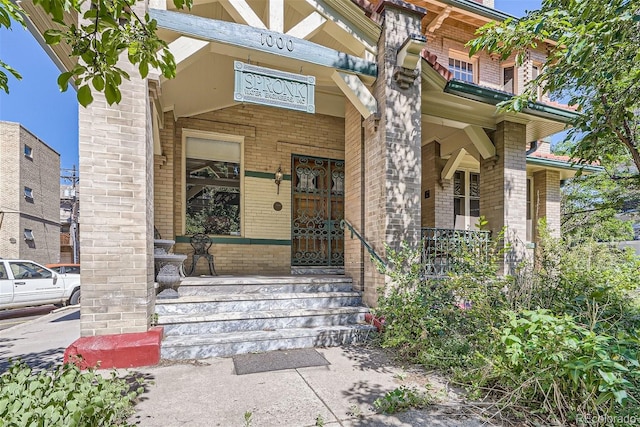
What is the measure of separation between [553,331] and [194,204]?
243 inches

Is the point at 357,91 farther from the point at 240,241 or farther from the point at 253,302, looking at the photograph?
the point at 240,241

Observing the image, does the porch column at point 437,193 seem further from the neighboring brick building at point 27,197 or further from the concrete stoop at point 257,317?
the neighboring brick building at point 27,197

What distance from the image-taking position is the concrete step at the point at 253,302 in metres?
4.23

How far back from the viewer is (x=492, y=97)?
19.6ft

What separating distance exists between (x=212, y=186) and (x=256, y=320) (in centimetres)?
348

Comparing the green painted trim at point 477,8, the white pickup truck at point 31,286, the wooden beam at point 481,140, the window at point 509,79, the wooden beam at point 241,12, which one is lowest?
the white pickup truck at point 31,286

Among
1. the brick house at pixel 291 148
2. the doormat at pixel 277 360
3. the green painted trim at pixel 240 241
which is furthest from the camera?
the green painted trim at pixel 240 241

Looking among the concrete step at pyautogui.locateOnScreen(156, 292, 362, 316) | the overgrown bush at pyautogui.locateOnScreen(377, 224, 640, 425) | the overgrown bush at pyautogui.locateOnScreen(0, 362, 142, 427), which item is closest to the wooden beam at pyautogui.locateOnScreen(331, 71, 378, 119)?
the overgrown bush at pyautogui.locateOnScreen(377, 224, 640, 425)

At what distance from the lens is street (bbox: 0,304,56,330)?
762cm

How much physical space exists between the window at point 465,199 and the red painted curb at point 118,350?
25.1ft

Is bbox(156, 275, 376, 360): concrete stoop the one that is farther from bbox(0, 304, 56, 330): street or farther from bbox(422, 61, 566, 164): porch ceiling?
bbox(0, 304, 56, 330): street

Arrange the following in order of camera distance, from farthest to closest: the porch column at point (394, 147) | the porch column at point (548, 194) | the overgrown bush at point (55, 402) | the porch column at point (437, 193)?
1. the porch column at point (548, 194)
2. the porch column at point (437, 193)
3. the porch column at point (394, 147)
4. the overgrown bush at point (55, 402)

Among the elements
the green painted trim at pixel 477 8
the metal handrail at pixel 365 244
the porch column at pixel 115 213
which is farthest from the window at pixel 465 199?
the porch column at pixel 115 213

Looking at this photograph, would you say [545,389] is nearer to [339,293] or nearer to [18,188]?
[339,293]
